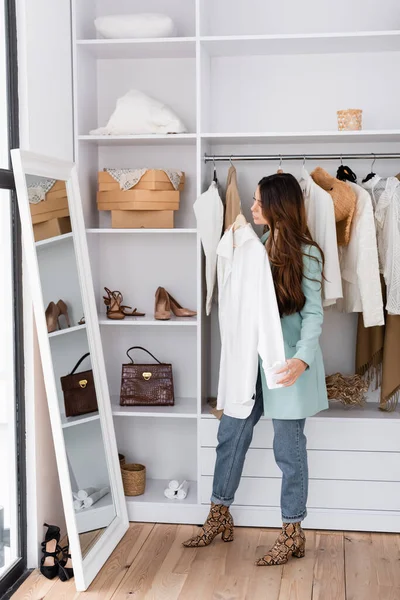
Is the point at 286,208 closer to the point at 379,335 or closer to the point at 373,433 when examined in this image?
the point at 379,335

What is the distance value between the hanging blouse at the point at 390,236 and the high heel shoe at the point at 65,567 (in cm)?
172

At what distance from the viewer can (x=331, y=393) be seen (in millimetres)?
3516

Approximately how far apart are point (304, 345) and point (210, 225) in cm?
77

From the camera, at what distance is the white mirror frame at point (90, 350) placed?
281 centimetres

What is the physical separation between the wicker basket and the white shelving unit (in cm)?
5

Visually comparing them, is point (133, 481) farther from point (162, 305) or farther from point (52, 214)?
point (52, 214)

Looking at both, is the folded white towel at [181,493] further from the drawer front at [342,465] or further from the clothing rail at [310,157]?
the clothing rail at [310,157]

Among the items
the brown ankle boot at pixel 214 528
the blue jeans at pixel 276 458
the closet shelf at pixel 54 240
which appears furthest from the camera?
Answer: the brown ankle boot at pixel 214 528

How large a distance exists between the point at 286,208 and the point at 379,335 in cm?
88

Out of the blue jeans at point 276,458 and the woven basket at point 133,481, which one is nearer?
the blue jeans at point 276,458

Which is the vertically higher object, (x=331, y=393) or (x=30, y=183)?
(x=30, y=183)

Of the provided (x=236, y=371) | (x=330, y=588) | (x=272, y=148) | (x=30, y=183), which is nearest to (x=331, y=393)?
(x=236, y=371)

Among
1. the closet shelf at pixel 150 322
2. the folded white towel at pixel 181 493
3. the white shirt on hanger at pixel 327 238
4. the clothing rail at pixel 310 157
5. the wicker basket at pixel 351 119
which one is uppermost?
the wicker basket at pixel 351 119

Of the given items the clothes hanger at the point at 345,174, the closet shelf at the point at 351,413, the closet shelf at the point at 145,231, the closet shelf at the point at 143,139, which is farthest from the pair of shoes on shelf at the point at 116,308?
the clothes hanger at the point at 345,174
